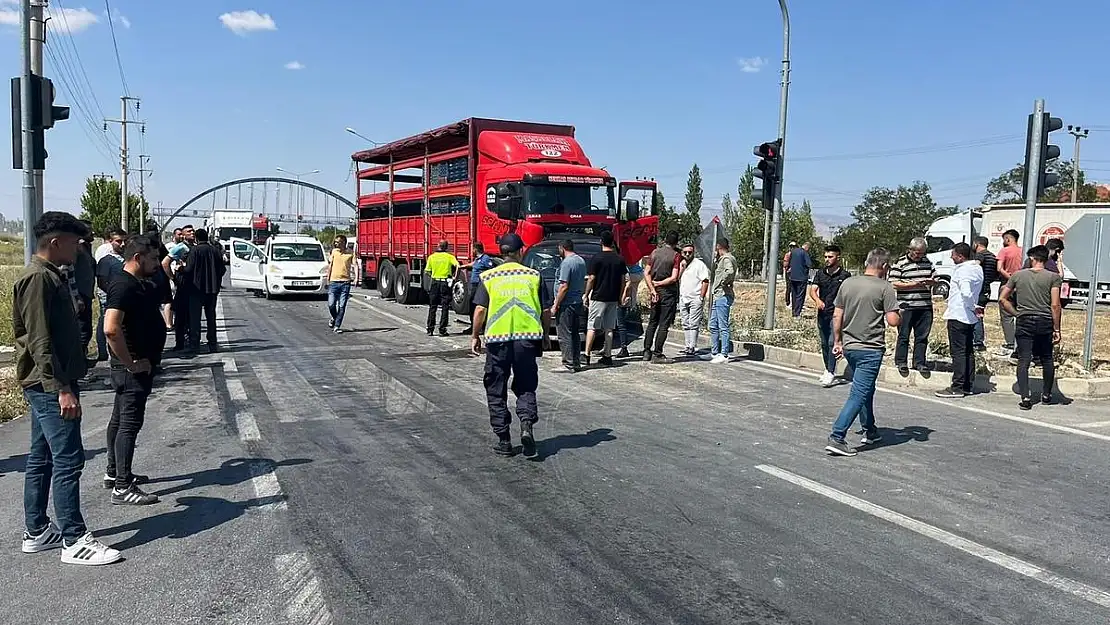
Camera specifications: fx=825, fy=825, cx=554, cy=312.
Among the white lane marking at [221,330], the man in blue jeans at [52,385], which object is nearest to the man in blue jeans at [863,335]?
the man in blue jeans at [52,385]

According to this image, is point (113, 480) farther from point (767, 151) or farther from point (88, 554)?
point (767, 151)

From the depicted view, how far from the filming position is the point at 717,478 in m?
6.03

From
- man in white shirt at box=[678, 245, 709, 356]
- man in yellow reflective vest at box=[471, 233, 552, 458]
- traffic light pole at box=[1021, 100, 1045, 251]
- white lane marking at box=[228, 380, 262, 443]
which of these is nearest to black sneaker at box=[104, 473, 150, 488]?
white lane marking at box=[228, 380, 262, 443]

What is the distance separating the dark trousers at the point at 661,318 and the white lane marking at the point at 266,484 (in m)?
6.97

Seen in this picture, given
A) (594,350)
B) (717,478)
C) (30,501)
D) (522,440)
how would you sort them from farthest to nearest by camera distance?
(594,350)
(522,440)
(717,478)
(30,501)

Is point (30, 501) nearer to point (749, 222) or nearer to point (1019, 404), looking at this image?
point (1019, 404)

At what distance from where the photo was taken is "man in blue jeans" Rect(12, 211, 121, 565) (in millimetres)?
4242

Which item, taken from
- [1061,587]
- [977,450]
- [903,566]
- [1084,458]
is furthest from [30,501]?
[1084,458]

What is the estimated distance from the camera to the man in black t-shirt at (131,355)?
527cm

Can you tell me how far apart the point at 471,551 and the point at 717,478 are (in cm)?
221

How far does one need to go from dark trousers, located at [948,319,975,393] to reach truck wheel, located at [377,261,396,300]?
16.6m

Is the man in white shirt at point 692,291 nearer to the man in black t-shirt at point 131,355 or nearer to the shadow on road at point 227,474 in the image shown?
the shadow on road at point 227,474

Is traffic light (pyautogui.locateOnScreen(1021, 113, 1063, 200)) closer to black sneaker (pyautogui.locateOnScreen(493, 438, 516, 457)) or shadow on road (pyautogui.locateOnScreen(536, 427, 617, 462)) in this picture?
shadow on road (pyautogui.locateOnScreen(536, 427, 617, 462))

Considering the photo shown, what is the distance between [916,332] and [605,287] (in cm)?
400
